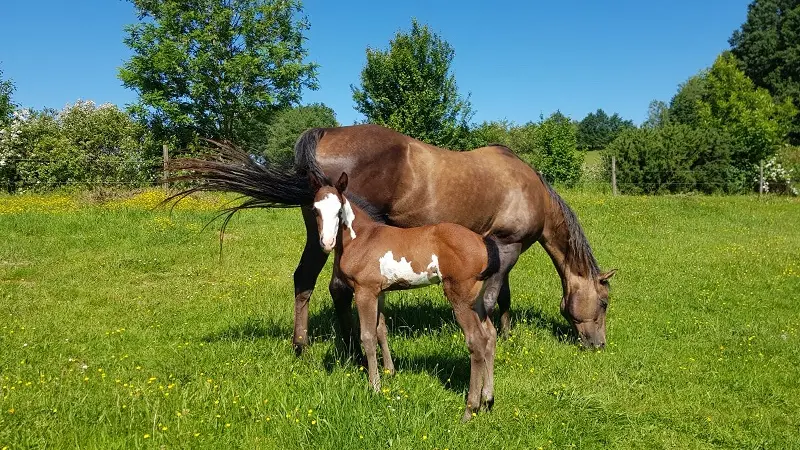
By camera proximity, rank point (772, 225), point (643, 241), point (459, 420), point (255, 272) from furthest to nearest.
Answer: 1. point (772, 225)
2. point (643, 241)
3. point (255, 272)
4. point (459, 420)

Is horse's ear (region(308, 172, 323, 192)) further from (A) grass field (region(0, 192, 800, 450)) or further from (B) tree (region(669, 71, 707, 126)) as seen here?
(B) tree (region(669, 71, 707, 126))

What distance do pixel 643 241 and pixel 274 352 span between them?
10.9m

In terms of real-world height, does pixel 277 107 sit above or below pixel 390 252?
above

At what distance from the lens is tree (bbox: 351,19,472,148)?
93.2ft

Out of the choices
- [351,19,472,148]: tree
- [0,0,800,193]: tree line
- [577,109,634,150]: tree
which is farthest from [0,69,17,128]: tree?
[577,109,634,150]: tree

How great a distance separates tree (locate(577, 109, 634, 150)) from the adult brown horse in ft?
289

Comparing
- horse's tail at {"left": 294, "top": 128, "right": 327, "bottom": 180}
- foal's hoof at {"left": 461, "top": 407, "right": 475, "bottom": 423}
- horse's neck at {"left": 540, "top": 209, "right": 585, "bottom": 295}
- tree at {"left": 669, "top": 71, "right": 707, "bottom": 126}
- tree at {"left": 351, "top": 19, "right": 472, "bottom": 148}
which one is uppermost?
tree at {"left": 669, "top": 71, "right": 707, "bottom": 126}

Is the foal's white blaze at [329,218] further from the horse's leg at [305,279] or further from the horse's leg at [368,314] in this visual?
the horse's leg at [305,279]

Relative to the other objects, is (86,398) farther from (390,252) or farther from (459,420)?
(459,420)

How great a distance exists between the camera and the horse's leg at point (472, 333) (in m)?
3.84

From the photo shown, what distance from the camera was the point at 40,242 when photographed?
11.1m

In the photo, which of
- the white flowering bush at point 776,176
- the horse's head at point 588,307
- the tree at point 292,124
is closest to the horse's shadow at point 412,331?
the horse's head at point 588,307

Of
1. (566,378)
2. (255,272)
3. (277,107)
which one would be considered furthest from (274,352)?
(277,107)

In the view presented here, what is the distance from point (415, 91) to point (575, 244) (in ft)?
77.6
